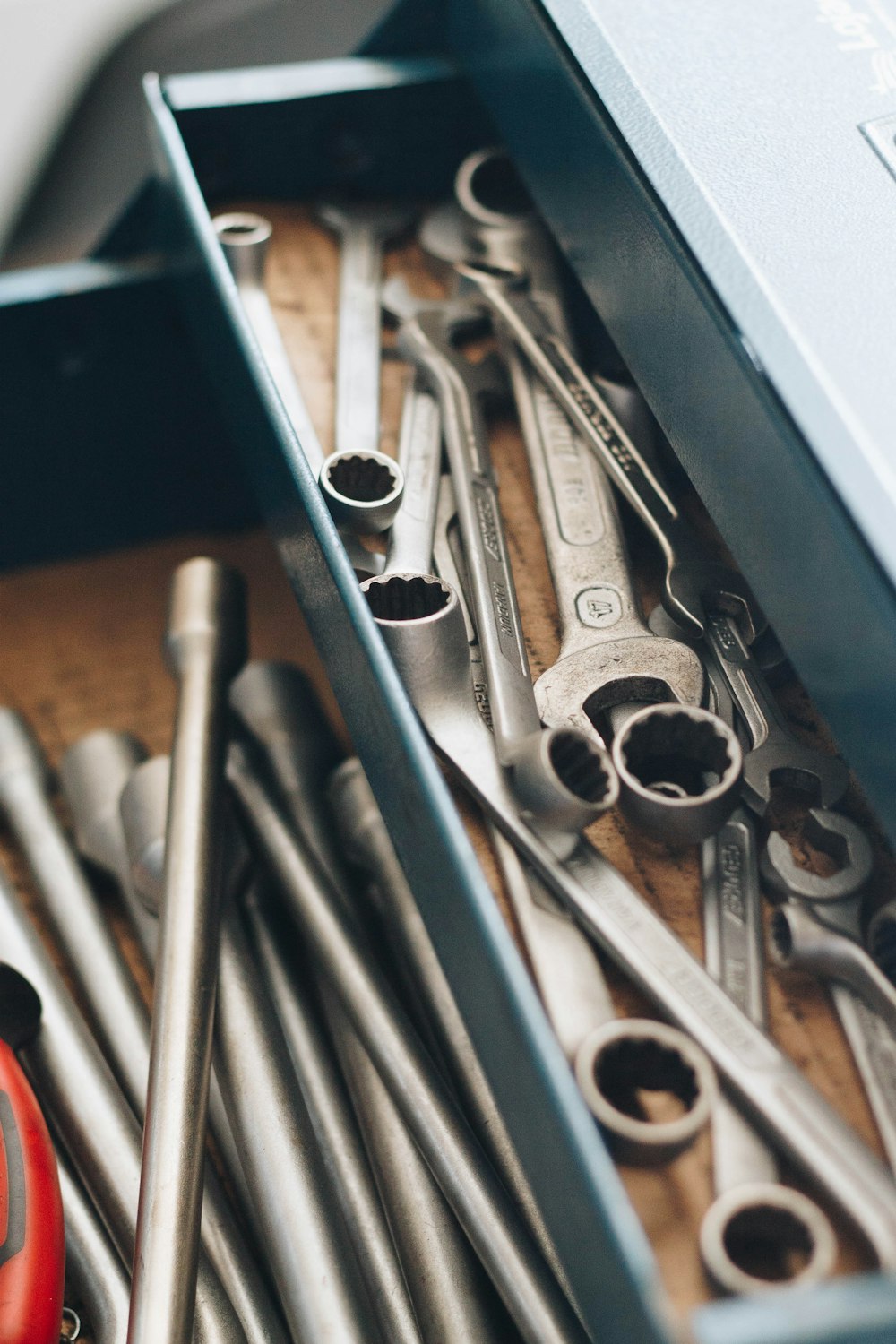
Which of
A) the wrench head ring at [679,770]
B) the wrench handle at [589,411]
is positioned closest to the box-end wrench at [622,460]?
the wrench handle at [589,411]

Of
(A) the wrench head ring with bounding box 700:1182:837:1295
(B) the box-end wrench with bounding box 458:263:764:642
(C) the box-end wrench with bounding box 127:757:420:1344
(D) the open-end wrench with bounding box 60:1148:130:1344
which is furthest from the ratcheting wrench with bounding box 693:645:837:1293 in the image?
(D) the open-end wrench with bounding box 60:1148:130:1344

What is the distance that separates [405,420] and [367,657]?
304mm

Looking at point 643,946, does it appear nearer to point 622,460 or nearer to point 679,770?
point 679,770

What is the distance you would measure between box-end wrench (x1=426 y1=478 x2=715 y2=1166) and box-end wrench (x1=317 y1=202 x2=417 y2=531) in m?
0.24

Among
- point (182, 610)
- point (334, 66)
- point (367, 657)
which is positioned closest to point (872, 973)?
point (367, 657)

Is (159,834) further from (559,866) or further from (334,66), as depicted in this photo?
(334,66)

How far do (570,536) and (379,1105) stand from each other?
369 mm

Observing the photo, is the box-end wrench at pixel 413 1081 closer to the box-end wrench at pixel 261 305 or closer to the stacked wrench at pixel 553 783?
the stacked wrench at pixel 553 783

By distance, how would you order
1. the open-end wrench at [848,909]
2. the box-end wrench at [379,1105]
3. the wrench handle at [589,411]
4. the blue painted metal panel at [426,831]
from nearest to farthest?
the blue painted metal panel at [426,831]
the open-end wrench at [848,909]
the box-end wrench at [379,1105]
the wrench handle at [589,411]

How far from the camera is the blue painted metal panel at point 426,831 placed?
46cm

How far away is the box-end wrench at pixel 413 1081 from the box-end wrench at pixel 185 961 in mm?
64

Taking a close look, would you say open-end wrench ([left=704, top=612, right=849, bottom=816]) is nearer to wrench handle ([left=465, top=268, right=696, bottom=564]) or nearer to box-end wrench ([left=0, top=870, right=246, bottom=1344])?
wrench handle ([left=465, top=268, right=696, bottom=564])

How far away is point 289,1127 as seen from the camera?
716 millimetres

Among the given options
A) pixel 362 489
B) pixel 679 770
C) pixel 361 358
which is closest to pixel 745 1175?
pixel 679 770
